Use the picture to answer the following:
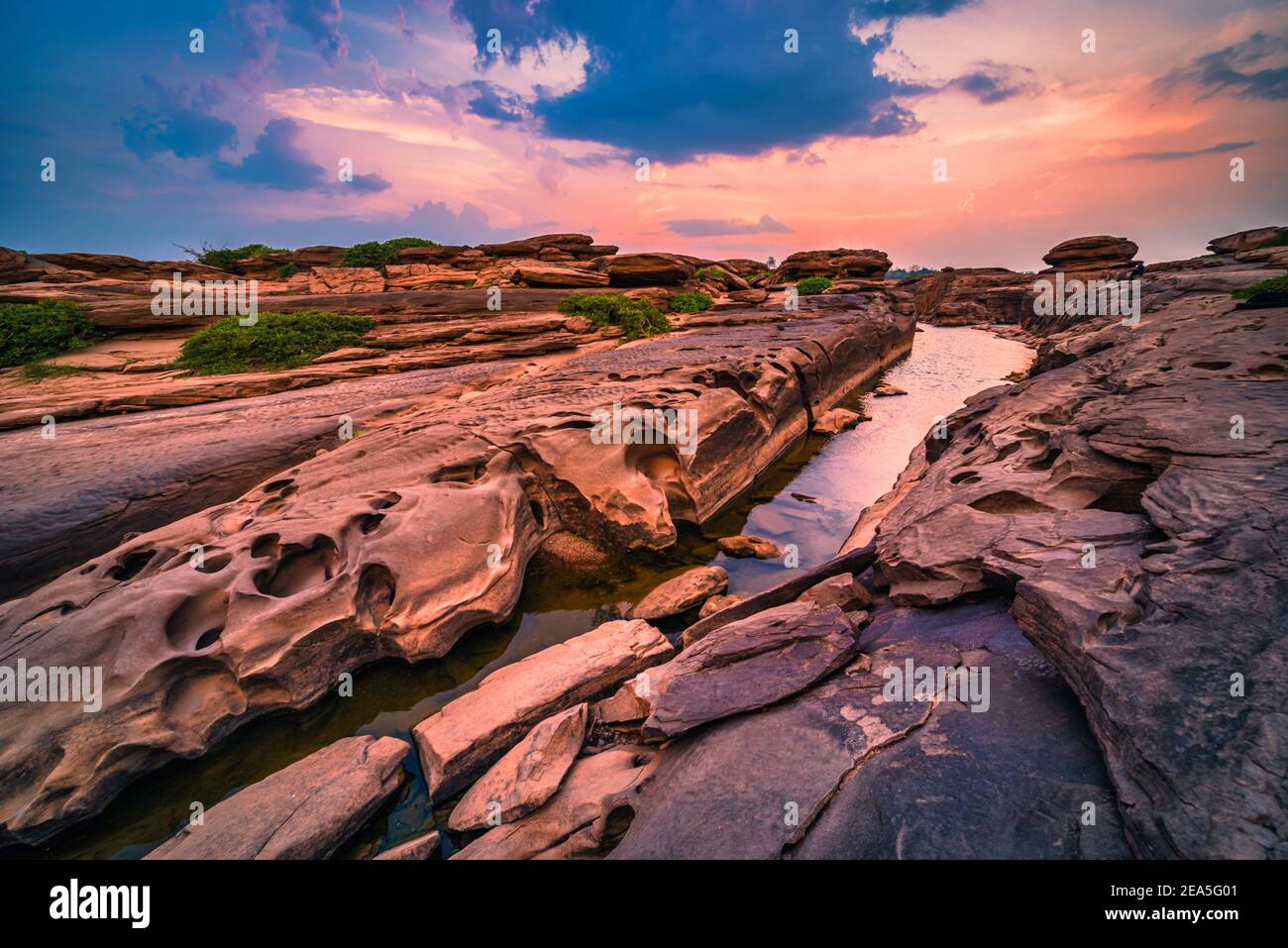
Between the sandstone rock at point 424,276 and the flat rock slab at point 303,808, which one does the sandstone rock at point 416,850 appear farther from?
the sandstone rock at point 424,276

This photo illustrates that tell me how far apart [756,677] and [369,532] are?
4.87 meters

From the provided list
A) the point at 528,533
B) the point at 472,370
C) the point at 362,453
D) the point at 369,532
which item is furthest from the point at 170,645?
the point at 472,370

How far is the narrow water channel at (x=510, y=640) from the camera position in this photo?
394cm

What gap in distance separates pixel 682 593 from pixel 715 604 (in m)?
0.49

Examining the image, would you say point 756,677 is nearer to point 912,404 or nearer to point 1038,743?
point 1038,743

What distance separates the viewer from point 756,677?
3750 millimetres

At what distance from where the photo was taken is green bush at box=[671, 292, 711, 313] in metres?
24.4

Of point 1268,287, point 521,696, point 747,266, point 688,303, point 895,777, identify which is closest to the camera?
point 895,777

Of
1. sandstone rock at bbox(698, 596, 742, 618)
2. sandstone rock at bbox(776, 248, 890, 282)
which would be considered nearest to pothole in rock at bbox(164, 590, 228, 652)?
sandstone rock at bbox(698, 596, 742, 618)

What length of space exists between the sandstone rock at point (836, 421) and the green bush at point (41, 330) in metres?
23.0

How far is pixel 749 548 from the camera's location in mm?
7793

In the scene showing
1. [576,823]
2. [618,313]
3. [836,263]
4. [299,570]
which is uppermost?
[836,263]

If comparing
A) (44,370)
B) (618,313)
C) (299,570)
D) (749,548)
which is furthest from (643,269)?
(299,570)

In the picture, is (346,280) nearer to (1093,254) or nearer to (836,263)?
(836,263)
